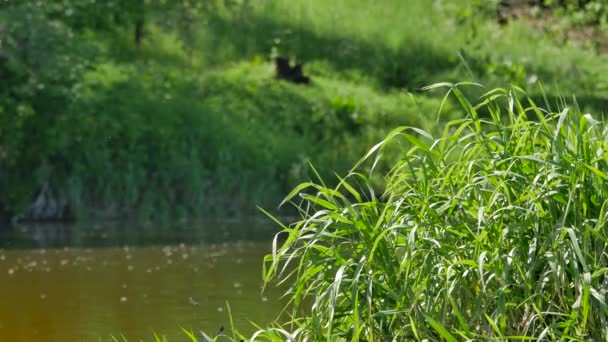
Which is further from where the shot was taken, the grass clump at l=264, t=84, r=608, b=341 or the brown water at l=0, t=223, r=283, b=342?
the brown water at l=0, t=223, r=283, b=342

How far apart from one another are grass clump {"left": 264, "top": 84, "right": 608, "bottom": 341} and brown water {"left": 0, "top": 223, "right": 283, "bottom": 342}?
274 centimetres

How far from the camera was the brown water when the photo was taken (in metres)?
8.27

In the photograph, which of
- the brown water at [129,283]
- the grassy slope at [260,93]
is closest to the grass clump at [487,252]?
the brown water at [129,283]

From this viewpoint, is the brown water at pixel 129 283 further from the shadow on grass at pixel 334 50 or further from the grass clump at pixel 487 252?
the shadow on grass at pixel 334 50

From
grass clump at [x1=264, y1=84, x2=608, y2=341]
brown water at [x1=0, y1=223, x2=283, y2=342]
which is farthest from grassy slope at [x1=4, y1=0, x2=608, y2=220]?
grass clump at [x1=264, y1=84, x2=608, y2=341]

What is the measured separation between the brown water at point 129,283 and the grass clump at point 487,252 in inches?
108

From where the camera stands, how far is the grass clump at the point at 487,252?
4.72m

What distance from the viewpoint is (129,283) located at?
33.9 ft

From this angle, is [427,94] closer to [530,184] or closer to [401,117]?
[401,117]

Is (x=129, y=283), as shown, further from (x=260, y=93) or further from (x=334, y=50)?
(x=334, y=50)

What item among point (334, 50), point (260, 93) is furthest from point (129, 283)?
point (334, 50)

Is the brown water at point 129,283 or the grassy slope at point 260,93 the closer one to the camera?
the brown water at point 129,283

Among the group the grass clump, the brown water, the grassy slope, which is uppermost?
the grass clump

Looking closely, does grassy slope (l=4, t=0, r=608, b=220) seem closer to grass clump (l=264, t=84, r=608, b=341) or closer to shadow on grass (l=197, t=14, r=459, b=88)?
shadow on grass (l=197, t=14, r=459, b=88)
